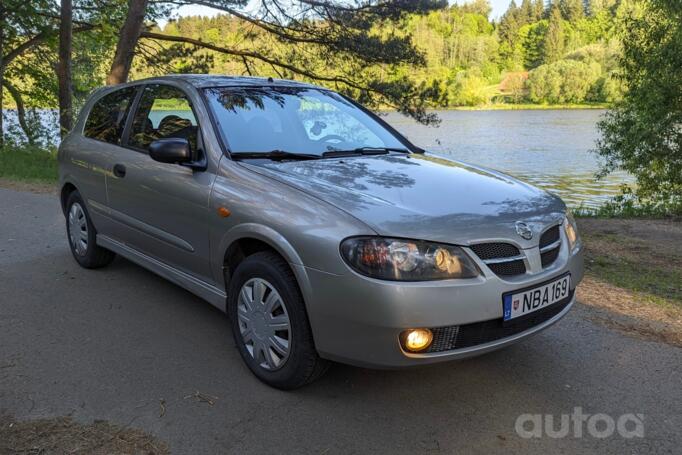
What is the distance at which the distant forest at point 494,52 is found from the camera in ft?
52.4

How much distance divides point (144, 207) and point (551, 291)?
109 inches

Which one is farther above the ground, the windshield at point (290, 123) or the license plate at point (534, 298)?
the windshield at point (290, 123)

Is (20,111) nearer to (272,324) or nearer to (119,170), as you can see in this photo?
(119,170)

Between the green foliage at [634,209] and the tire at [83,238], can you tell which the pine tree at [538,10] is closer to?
the green foliage at [634,209]

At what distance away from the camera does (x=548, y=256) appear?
3246 millimetres

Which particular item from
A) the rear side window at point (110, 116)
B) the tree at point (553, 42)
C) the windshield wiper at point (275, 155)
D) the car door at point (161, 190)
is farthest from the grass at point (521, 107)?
the windshield wiper at point (275, 155)

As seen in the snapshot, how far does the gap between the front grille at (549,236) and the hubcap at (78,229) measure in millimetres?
3909

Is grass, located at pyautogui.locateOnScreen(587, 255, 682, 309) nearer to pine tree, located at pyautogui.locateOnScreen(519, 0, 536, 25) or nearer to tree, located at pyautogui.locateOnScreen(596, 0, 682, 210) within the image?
tree, located at pyautogui.locateOnScreen(596, 0, 682, 210)

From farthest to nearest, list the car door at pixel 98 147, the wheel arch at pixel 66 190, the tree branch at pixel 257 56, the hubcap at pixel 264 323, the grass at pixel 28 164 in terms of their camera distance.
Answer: the tree branch at pixel 257 56 → the grass at pixel 28 164 → the wheel arch at pixel 66 190 → the car door at pixel 98 147 → the hubcap at pixel 264 323

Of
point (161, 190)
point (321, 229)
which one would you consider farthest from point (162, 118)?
point (321, 229)

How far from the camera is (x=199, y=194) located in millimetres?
3699

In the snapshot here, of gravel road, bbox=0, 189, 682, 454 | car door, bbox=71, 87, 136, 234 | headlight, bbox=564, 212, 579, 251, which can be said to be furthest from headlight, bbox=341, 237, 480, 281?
car door, bbox=71, 87, 136, 234

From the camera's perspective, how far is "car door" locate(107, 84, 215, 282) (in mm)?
3768

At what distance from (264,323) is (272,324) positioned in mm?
68
